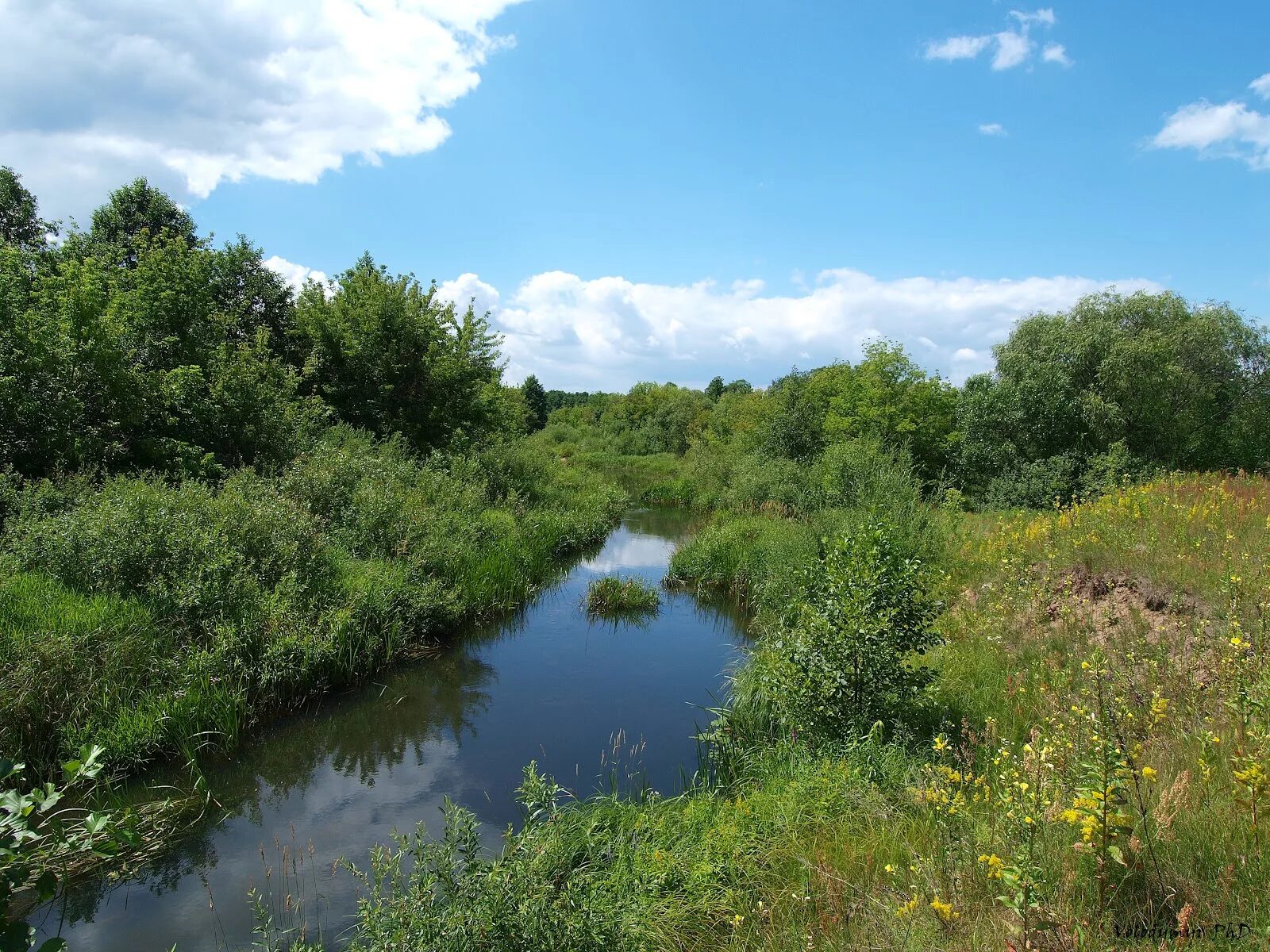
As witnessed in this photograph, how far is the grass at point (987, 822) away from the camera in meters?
3.07

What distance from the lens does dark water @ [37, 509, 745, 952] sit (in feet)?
17.9

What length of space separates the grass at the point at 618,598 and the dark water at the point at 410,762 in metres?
0.80

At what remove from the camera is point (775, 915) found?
4.17m

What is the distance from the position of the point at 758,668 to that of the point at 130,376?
12360 mm

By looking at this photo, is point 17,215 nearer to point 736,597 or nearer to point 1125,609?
point 736,597

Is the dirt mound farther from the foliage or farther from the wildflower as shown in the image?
the foliage

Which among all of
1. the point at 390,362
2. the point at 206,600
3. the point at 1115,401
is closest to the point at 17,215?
the point at 390,362

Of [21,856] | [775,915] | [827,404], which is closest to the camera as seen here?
[21,856]

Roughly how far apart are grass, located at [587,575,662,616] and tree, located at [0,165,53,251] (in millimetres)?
20499

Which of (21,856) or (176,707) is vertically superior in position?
(21,856)

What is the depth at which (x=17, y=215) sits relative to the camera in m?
21.3

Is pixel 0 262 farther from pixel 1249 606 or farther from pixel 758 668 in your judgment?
pixel 1249 606

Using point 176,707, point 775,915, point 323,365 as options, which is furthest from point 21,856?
point 323,365

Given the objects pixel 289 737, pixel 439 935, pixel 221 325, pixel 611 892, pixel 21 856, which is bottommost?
pixel 289 737
